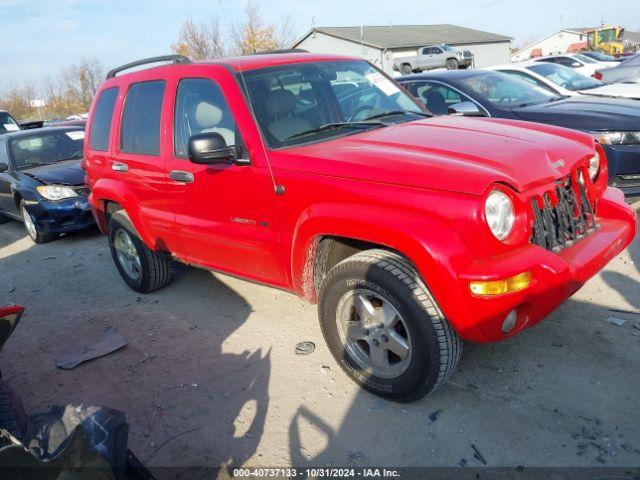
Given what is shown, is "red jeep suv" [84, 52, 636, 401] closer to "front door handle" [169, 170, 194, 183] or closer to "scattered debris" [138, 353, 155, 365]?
"front door handle" [169, 170, 194, 183]

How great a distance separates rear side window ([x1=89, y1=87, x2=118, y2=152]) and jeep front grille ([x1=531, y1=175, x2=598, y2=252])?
3.74m

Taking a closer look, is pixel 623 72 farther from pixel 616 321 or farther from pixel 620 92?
pixel 616 321

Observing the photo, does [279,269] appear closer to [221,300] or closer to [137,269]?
[221,300]

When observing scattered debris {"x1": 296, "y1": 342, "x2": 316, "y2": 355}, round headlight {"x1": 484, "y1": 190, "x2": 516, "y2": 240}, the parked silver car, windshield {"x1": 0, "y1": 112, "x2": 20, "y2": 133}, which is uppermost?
round headlight {"x1": 484, "y1": 190, "x2": 516, "y2": 240}

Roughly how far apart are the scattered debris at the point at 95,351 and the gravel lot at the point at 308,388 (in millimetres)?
64

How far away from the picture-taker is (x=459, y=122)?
378 centimetres

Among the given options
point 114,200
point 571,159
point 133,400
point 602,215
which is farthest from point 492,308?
point 114,200

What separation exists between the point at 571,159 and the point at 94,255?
571cm

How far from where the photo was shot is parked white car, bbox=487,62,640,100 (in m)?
7.78

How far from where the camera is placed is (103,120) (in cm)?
509

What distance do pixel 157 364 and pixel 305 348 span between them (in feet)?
3.49

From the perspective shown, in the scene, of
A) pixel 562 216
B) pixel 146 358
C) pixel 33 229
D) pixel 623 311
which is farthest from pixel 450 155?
pixel 33 229

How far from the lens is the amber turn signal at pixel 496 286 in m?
2.54

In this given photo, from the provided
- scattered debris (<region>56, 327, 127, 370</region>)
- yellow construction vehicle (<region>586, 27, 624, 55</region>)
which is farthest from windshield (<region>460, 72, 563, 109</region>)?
yellow construction vehicle (<region>586, 27, 624, 55</region>)
